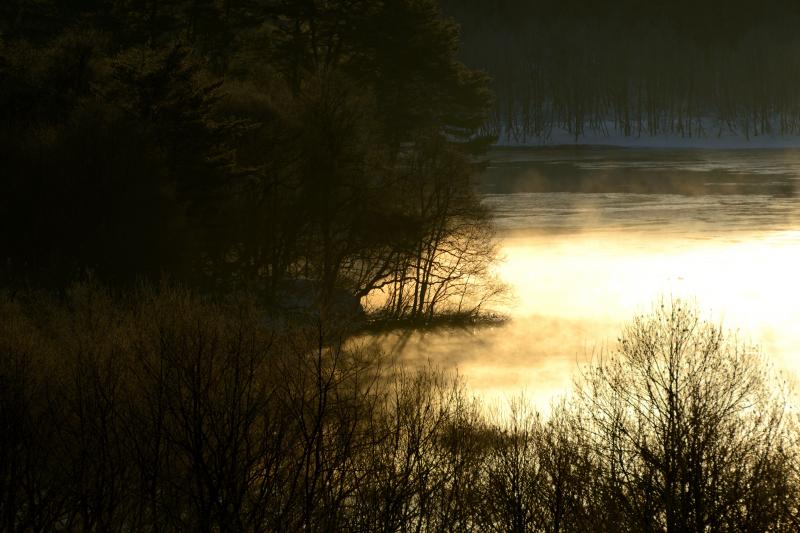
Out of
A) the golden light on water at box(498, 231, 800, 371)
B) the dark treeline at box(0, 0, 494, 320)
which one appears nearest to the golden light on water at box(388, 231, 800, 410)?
the golden light on water at box(498, 231, 800, 371)

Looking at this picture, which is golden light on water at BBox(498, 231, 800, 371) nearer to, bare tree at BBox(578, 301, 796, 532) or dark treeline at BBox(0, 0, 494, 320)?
dark treeline at BBox(0, 0, 494, 320)

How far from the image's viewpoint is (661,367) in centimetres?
4188

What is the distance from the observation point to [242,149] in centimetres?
5172

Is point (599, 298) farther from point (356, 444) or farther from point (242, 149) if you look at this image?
point (356, 444)

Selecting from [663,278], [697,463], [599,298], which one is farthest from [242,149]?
[663,278]

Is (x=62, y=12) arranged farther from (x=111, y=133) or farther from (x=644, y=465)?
(x=644, y=465)

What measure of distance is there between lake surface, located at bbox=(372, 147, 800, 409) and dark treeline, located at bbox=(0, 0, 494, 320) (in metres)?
5.57

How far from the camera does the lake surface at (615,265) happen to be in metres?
56.3

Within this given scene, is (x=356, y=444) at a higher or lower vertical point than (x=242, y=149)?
lower

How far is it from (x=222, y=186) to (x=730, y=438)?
24804mm

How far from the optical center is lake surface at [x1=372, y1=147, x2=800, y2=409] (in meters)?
56.3

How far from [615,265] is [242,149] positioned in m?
36.3

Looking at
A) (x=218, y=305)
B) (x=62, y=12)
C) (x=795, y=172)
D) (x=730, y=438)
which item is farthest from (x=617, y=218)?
(x=730, y=438)

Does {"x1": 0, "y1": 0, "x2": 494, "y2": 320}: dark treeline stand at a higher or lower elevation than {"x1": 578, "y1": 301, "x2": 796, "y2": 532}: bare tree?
higher
